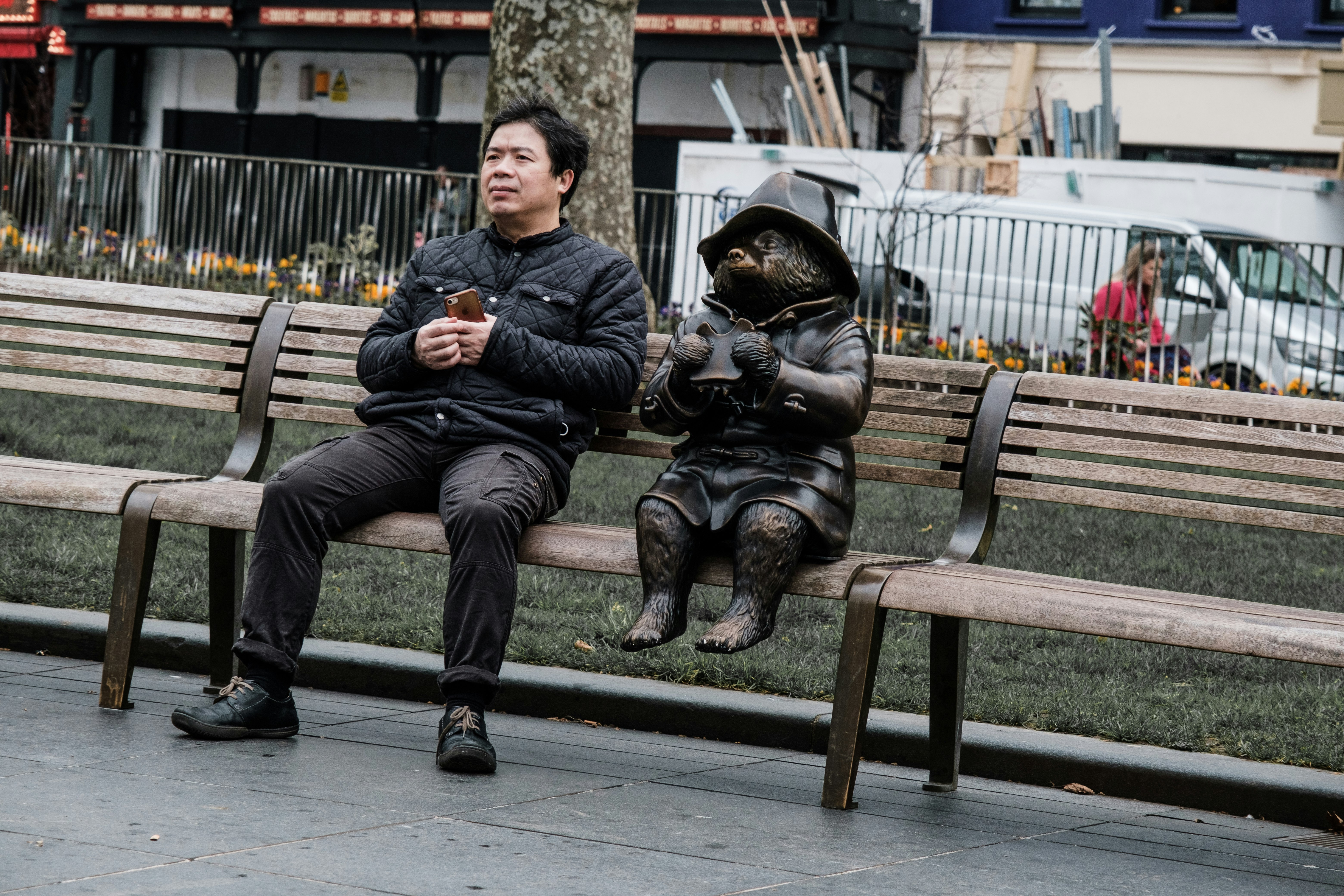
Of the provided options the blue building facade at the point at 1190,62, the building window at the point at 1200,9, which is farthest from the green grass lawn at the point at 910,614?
the building window at the point at 1200,9

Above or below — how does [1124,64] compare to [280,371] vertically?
above

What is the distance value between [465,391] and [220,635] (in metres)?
1.03

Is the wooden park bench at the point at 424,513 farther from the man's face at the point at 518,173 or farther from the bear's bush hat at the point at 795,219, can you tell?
the man's face at the point at 518,173

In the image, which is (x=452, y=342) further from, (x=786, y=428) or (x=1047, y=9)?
(x=1047, y=9)

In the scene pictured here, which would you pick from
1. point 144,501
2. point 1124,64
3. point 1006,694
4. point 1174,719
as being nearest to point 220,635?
point 144,501

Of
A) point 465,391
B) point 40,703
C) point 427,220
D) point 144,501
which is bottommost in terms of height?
point 40,703

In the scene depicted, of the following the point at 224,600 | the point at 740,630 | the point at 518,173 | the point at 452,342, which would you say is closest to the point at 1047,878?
the point at 740,630

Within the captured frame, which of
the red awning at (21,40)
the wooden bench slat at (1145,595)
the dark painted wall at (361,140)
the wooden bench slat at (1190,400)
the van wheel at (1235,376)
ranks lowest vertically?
the wooden bench slat at (1145,595)

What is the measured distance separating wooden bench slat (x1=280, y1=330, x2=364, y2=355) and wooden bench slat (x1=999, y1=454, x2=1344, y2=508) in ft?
6.29

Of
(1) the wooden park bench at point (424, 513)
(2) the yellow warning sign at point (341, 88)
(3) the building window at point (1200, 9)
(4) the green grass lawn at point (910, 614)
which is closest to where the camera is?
(1) the wooden park bench at point (424, 513)

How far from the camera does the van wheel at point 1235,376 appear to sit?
43.4 feet

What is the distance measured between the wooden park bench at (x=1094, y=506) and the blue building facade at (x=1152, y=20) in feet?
56.2

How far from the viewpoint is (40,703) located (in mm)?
4676

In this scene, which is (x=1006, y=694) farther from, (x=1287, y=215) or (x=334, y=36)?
(x=334, y=36)
